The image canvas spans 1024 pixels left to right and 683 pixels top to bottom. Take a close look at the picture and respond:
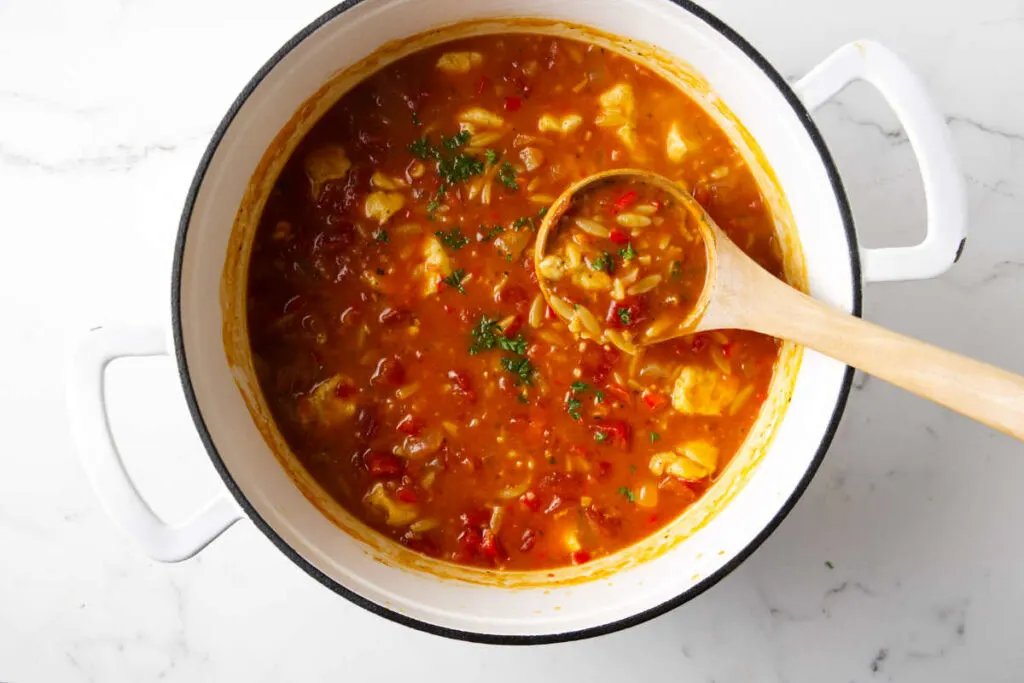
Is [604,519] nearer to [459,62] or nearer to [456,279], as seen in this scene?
[456,279]

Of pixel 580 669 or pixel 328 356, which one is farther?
pixel 580 669

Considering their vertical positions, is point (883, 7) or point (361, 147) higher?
point (883, 7)

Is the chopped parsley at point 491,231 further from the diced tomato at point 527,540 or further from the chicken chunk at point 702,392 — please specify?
the diced tomato at point 527,540

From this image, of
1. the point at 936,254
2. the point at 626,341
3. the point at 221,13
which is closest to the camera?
the point at 936,254

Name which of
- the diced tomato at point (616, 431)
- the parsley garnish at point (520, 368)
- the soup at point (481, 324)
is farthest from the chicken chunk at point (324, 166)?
the diced tomato at point (616, 431)

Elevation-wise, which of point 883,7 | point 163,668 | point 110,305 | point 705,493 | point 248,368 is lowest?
point 163,668

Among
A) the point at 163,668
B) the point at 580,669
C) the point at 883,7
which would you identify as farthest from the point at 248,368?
the point at 883,7

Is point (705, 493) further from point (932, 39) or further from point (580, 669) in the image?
point (932, 39)

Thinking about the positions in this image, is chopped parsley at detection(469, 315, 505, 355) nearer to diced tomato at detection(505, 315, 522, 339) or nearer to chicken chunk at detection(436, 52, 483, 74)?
diced tomato at detection(505, 315, 522, 339)
